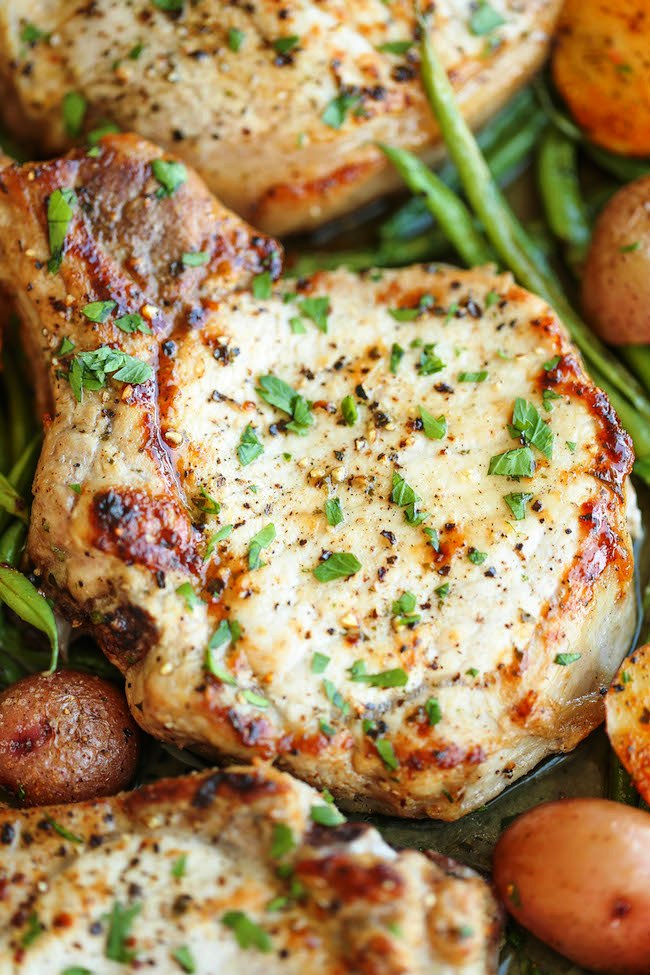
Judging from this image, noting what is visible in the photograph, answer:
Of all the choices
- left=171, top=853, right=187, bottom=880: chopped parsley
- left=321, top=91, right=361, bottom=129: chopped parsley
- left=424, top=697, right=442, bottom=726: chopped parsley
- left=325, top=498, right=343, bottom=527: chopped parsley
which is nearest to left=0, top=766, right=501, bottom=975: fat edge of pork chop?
left=171, top=853, right=187, bottom=880: chopped parsley

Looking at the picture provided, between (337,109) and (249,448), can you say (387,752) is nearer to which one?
(249,448)

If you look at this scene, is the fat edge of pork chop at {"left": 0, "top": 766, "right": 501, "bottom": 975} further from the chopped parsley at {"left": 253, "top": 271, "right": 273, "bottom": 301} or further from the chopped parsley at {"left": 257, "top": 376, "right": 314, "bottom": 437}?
the chopped parsley at {"left": 253, "top": 271, "right": 273, "bottom": 301}

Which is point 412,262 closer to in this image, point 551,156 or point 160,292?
point 551,156

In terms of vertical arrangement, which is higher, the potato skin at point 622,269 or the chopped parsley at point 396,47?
the chopped parsley at point 396,47

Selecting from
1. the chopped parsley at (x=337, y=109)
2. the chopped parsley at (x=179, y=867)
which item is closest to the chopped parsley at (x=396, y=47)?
the chopped parsley at (x=337, y=109)

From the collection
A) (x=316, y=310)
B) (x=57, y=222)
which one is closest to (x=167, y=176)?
(x=57, y=222)

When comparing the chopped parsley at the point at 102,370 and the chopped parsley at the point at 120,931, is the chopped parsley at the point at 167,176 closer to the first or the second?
the chopped parsley at the point at 102,370

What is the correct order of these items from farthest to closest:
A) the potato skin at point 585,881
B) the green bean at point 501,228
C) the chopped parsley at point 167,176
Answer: the green bean at point 501,228, the chopped parsley at point 167,176, the potato skin at point 585,881
